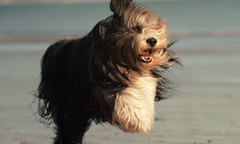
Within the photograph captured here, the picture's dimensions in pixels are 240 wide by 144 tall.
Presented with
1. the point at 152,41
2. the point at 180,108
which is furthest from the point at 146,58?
→ the point at 180,108

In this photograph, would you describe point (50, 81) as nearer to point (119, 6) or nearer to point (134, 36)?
point (119, 6)

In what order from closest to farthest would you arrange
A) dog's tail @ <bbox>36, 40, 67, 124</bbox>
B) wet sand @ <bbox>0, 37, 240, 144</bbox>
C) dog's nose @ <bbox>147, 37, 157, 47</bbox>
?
dog's nose @ <bbox>147, 37, 157, 47</bbox>
dog's tail @ <bbox>36, 40, 67, 124</bbox>
wet sand @ <bbox>0, 37, 240, 144</bbox>

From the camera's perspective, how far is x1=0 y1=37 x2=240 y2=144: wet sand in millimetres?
9906

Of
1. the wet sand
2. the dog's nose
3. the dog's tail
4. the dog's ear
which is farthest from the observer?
the wet sand

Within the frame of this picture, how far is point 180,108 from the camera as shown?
11828 mm

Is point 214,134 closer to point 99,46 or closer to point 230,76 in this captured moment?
point 99,46

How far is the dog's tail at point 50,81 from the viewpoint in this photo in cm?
847

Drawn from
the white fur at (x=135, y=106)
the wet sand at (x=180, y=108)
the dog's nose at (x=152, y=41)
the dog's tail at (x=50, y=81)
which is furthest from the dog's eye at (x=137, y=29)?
the wet sand at (x=180, y=108)

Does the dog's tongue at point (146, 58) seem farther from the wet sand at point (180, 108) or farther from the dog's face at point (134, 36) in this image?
the wet sand at point (180, 108)

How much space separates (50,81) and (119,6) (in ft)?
3.92

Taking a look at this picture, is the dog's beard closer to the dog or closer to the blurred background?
the dog

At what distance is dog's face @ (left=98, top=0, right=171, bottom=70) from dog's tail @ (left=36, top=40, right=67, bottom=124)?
37.0 inches

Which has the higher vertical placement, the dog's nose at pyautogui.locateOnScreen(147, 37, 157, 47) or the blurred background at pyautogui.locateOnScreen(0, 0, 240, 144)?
the dog's nose at pyautogui.locateOnScreen(147, 37, 157, 47)

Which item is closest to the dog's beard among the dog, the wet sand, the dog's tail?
the dog
